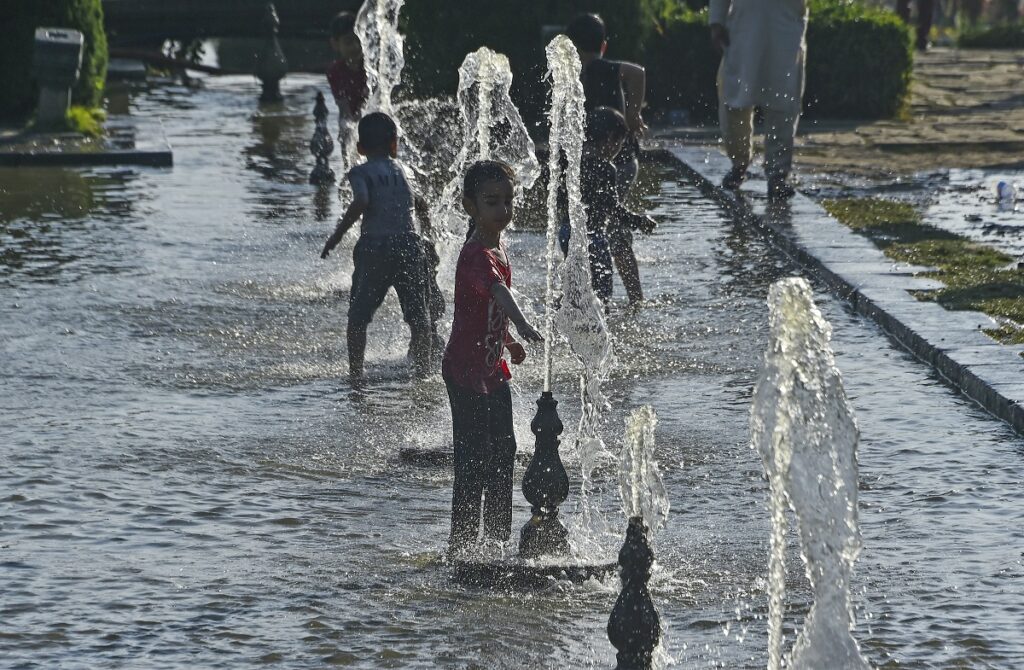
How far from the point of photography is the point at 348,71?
37.7ft

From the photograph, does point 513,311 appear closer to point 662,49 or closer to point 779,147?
point 779,147

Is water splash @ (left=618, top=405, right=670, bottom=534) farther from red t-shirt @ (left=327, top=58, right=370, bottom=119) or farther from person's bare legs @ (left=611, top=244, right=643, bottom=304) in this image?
red t-shirt @ (left=327, top=58, right=370, bottom=119)

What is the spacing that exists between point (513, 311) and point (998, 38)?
26.4 metres

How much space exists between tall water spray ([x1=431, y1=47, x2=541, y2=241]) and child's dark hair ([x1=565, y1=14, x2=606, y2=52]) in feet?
2.39

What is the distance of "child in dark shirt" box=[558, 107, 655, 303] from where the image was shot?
8.76 meters

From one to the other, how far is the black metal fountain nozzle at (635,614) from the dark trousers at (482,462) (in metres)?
1.38

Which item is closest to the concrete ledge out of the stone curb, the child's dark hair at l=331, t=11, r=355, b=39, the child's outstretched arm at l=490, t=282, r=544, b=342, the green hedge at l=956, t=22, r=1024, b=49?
the child's dark hair at l=331, t=11, r=355, b=39

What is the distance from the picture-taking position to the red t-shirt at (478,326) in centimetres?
532

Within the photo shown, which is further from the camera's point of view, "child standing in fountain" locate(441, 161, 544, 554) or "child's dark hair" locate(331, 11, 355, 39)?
"child's dark hair" locate(331, 11, 355, 39)

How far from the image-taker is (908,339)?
326 inches

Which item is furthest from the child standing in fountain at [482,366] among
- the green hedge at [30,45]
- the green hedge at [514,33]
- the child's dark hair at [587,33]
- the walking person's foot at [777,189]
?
the green hedge at [30,45]

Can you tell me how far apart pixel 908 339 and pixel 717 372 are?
39.4 inches

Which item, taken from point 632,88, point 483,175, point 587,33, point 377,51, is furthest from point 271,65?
point 483,175

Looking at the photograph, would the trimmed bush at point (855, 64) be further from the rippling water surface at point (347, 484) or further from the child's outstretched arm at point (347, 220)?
the child's outstretched arm at point (347, 220)
